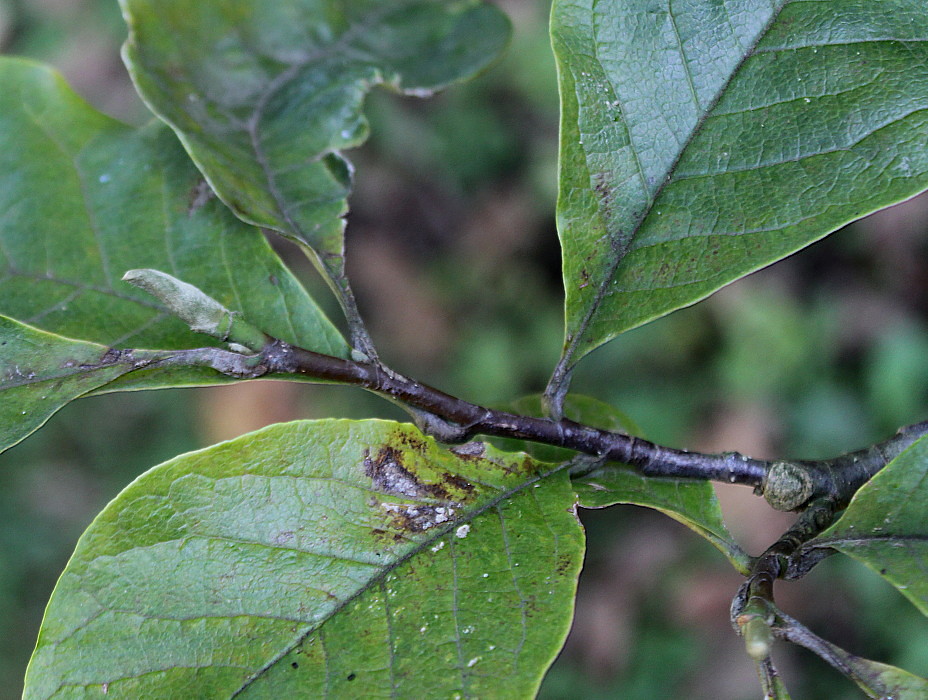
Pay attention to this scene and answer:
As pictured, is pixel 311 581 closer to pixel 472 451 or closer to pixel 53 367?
pixel 472 451

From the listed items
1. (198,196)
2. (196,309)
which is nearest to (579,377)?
(198,196)

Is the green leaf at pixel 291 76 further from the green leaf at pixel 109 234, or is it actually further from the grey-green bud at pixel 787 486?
the grey-green bud at pixel 787 486

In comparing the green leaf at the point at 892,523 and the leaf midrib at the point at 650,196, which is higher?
the leaf midrib at the point at 650,196

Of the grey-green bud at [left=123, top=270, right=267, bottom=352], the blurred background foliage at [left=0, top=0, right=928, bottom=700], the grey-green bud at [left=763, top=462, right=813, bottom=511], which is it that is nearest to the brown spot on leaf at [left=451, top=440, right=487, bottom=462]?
the grey-green bud at [left=123, top=270, right=267, bottom=352]

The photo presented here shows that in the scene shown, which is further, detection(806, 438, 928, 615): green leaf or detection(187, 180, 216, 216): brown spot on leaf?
detection(187, 180, 216, 216): brown spot on leaf

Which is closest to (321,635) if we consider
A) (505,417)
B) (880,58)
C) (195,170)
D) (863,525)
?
(505,417)

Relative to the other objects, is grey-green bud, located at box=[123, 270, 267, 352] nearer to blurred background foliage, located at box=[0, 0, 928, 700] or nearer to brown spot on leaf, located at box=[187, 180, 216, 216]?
brown spot on leaf, located at box=[187, 180, 216, 216]

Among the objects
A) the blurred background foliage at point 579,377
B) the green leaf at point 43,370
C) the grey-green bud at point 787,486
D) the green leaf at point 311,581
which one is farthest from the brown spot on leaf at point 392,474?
the blurred background foliage at point 579,377
